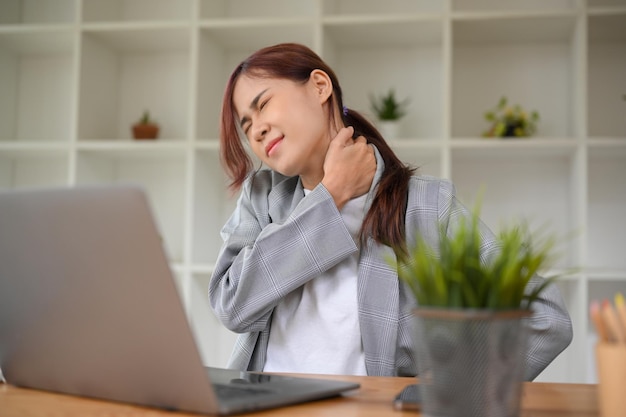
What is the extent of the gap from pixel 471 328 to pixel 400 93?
2.45 meters

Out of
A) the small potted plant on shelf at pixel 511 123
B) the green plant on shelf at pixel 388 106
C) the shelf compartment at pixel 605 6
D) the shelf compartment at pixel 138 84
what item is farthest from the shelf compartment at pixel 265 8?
the shelf compartment at pixel 605 6

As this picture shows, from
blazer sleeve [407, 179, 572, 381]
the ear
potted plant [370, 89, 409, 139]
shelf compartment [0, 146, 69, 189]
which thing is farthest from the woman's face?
shelf compartment [0, 146, 69, 189]

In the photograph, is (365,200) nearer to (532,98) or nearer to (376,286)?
(376,286)

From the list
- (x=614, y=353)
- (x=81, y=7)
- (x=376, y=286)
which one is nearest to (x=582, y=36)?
(x=376, y=286)

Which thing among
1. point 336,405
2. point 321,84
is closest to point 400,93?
point 321,84

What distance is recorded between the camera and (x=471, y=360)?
58 cm

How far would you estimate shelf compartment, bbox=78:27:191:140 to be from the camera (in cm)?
300

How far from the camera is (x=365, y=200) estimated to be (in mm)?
1557

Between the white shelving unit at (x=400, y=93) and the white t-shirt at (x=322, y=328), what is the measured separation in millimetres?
1200

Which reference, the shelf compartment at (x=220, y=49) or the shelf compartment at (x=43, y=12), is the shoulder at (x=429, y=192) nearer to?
the shelf compartment at (x=220, y=49)

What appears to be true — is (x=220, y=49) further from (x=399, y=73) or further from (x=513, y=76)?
(x=513, y=76)

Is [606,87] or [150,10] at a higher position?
[150,10]

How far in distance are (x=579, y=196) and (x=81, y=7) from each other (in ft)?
6.93

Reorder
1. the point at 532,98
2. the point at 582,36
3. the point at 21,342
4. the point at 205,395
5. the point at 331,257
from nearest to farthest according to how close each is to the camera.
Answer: the point at 205,395
the point at 21,342
the point at 331,257
the point at 582,36
the point at 532,98
